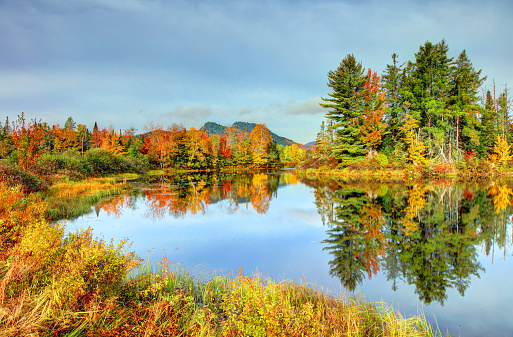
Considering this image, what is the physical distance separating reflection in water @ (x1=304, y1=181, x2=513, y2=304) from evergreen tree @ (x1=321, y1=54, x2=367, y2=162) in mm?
18129

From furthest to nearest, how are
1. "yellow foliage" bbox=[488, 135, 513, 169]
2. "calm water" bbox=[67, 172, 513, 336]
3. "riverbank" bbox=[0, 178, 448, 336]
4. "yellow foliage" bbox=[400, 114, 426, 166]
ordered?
"yellow foliage" bbox=[400, 114, 426, 166] < "yellow foliage" bbox=[488, 135, 513, 169] < "calm water" bbox=[67, 172, 513, 336] < "riverbank" bbox=[0, 178, 448, 336]

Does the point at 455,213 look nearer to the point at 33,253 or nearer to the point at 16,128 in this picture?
the point at 33,253

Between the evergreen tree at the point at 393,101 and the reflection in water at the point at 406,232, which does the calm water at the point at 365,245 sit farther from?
the evergreen tree at the point at 393,101

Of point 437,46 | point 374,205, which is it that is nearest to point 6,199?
point 374,205

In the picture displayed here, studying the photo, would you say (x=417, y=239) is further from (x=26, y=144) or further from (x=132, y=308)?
(x=26, y=144)

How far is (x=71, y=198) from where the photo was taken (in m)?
14.0


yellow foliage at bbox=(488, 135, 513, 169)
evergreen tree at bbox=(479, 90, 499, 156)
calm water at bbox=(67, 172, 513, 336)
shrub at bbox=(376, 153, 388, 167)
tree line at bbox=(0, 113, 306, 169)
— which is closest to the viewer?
calm water at bbox=(67, 172, 513, 336)

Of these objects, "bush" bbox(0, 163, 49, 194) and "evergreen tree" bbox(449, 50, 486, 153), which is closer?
"bush" bbox(0, 163, 49, 194)

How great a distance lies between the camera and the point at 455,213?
36.9ft

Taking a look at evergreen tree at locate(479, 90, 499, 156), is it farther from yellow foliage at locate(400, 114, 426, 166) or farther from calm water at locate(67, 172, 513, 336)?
calm water at locate(67, 172, 513, 336)

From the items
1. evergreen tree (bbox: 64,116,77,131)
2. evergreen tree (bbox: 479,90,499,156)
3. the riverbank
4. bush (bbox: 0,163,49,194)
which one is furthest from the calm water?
evergreen tree (bbox: 64,116,77,131)

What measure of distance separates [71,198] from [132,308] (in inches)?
520

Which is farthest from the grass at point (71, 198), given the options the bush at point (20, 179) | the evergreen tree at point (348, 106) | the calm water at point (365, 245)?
the evergreen tree at point (348, 106)

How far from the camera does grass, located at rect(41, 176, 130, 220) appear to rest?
10.9m
